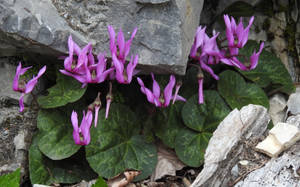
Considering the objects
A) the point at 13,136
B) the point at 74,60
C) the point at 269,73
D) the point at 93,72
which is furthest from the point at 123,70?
the point at 269,73

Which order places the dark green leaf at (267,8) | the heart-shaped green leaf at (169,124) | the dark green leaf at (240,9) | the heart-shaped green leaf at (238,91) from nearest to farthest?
the heart-shaped green leaf at (169,124)
the heart-shaped green leaf at (238,91)
the dark green leaf at (240,9)
the dark green leaf at (267,8)

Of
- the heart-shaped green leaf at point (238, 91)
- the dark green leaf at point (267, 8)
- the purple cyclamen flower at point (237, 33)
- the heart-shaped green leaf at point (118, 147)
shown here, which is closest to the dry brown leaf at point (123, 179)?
the heart-shaped green leaf at point (118, 147)

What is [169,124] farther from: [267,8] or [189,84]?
[267,8]

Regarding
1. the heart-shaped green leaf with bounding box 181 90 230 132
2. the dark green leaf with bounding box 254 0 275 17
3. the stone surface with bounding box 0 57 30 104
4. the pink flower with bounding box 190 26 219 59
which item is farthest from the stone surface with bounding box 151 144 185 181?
the dark green leaf with bounding box 254 0 275 17

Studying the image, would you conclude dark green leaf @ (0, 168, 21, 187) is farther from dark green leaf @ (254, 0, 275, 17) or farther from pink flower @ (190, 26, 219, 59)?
dark green leaf @ (254, 0, 275, 17)

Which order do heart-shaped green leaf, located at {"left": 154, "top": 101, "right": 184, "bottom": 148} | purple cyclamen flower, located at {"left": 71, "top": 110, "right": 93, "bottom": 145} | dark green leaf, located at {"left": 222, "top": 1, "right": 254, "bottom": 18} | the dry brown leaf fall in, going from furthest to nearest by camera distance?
dark green leaf, located at {"left": 222, "top": 1, "right": 254, "bottom": 18} < heart-shaped green leaf, located at {"left": 154, "top": 101, "right": 184, "bottom": 148} < the dry brown leaf < purple cyclamen flower, located at {"left": 71, "top": 110, "right": 93, "bottom": 145}

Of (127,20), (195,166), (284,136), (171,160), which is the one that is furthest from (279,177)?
(127,20)

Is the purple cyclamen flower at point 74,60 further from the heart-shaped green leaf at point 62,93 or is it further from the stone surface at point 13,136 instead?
the stone surface at point 13,136

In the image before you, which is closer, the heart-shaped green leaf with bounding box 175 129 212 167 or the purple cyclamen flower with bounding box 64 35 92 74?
the purple cyclamen flower with bounding box 64 35 92 74
